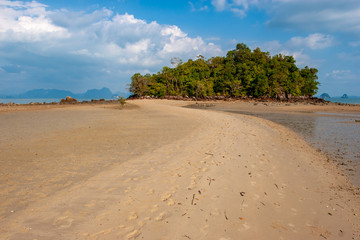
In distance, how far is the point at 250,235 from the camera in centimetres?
363

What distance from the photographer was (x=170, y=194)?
4.91 meters

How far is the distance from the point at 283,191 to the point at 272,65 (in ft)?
272

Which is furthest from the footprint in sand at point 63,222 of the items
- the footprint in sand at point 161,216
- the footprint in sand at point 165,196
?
the footprint in sand at point 165,196

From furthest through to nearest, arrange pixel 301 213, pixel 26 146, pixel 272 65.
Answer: pixel 272 65 < pixel 26 146 < pixel 301 213

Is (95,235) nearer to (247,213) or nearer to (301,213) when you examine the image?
(247,213)

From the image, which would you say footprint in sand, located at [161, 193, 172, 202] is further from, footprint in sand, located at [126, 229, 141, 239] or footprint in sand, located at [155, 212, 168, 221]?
footprint in sand, located at [126, 229, 141, 239]

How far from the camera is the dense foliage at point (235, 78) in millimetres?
71688

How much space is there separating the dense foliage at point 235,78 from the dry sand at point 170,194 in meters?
65.0

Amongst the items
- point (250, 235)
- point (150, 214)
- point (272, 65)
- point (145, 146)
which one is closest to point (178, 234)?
point (150, 214)

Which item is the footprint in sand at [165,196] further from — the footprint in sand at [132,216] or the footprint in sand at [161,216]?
the footprint in sand at [132,216]

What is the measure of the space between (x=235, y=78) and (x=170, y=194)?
241ft

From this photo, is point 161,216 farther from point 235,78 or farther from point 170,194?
point 235,78

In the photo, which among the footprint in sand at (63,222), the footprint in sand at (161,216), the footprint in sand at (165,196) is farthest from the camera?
the footprint in sand at (165,196)

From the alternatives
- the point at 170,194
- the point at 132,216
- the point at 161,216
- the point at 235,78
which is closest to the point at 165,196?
the point at 170,194
